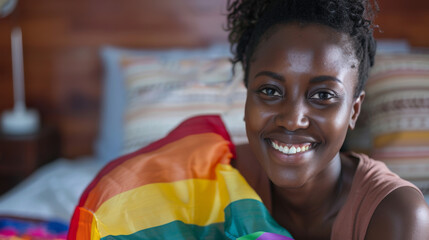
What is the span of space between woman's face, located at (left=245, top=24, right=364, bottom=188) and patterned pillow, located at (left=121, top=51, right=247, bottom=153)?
0.66 m

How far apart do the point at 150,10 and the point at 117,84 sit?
42 cm

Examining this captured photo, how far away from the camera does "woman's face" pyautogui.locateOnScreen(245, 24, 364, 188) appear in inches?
35.5

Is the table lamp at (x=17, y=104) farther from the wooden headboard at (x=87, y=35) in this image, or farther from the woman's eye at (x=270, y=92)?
the woman's eye at (x=270, y=92)

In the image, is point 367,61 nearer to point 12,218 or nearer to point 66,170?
point 12,218

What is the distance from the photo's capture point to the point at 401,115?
163cm

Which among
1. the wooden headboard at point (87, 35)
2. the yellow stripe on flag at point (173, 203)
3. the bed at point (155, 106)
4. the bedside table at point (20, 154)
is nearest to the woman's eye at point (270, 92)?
the yellow stripe on flag at point (173, 203)

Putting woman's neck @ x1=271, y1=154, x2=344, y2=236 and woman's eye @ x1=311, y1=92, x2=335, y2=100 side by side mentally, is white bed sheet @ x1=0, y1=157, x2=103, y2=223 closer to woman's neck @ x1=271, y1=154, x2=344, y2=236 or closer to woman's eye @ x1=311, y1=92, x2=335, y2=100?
woman's neck @ x1=271, y1=154, x2=344, y2=236

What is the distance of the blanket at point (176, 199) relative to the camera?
0.98m

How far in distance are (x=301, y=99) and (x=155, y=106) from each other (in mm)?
980

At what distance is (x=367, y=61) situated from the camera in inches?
40.8

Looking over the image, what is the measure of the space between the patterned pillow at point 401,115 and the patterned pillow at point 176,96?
0.48 metres

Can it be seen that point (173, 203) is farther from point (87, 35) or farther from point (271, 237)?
point (87, 35)

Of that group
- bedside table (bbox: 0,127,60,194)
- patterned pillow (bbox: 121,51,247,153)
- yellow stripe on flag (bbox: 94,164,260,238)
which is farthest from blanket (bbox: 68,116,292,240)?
bedside table (bbox: 0,127,60,194)

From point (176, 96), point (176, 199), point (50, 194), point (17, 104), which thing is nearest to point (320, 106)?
point (176, 199)
